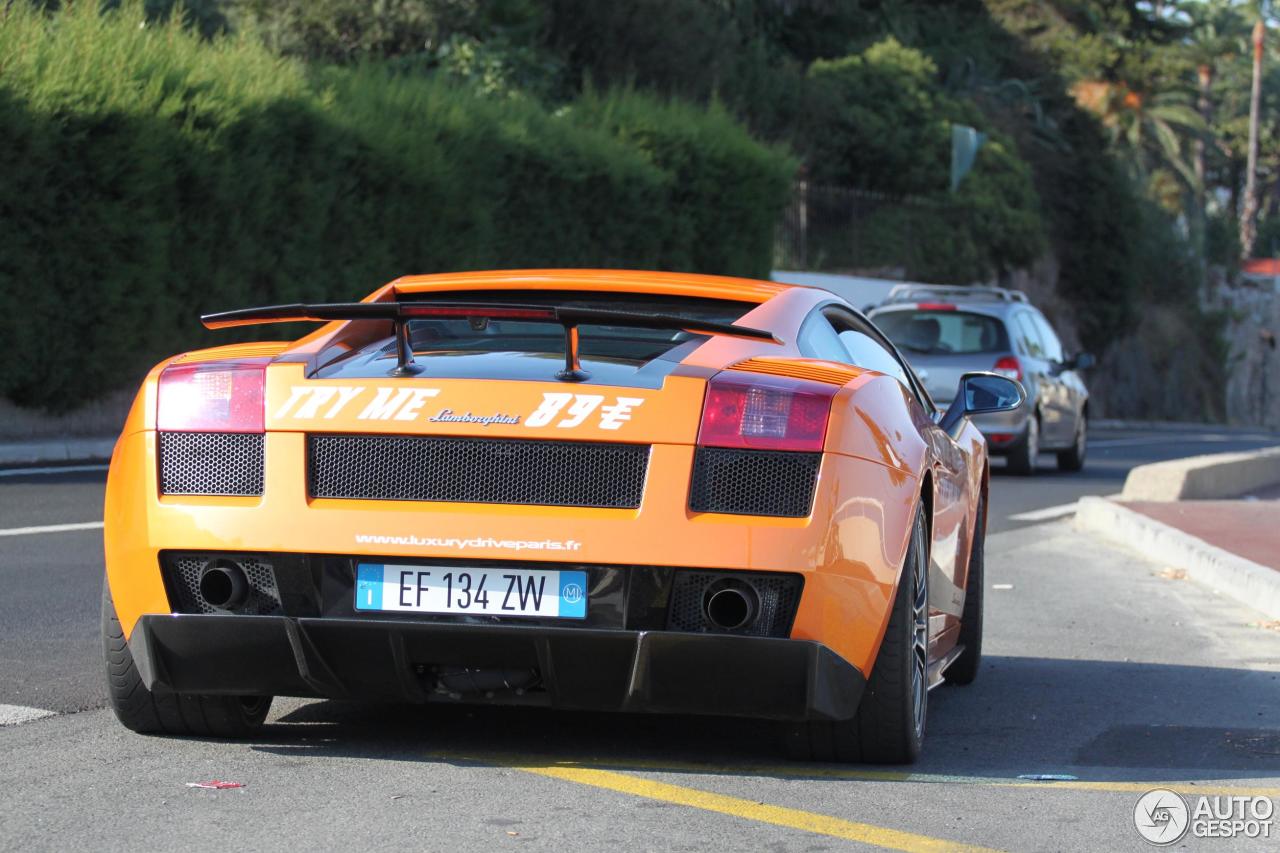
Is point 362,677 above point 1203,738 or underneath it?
above

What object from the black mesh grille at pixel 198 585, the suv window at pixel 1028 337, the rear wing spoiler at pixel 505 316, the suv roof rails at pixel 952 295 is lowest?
the suv window at pixel 1028 337

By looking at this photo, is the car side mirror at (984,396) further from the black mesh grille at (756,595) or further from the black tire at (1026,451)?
the black tire at (1026,451)

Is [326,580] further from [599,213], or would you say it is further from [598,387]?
[599,213]

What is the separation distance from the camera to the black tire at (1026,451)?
61.9ft

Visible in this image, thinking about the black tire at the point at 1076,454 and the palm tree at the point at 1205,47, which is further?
the palm tree at the point at 1205,47

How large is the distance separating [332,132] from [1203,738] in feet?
49.8

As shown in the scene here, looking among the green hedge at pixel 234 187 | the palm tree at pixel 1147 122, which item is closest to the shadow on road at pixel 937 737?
the green hedge at pixel 234 187

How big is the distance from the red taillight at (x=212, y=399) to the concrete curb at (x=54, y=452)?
10907mm

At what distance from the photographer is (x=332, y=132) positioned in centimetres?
1973

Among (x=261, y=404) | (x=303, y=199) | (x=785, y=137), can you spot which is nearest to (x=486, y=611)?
(x=261, y=404)

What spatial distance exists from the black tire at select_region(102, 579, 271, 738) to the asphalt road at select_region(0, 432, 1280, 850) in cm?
5

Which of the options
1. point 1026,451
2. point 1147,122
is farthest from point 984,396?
point 1147,122

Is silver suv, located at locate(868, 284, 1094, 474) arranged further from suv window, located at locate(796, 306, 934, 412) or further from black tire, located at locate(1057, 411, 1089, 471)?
suv window, located at locate(796, 306, 934, 412)

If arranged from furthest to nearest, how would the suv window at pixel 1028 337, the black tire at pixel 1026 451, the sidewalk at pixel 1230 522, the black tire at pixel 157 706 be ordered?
the suv window at pixel 1028 337
the black tire at pixel 1026 451
the sidewalk at pixel 1230 522
the black tire at pixel 157 706
